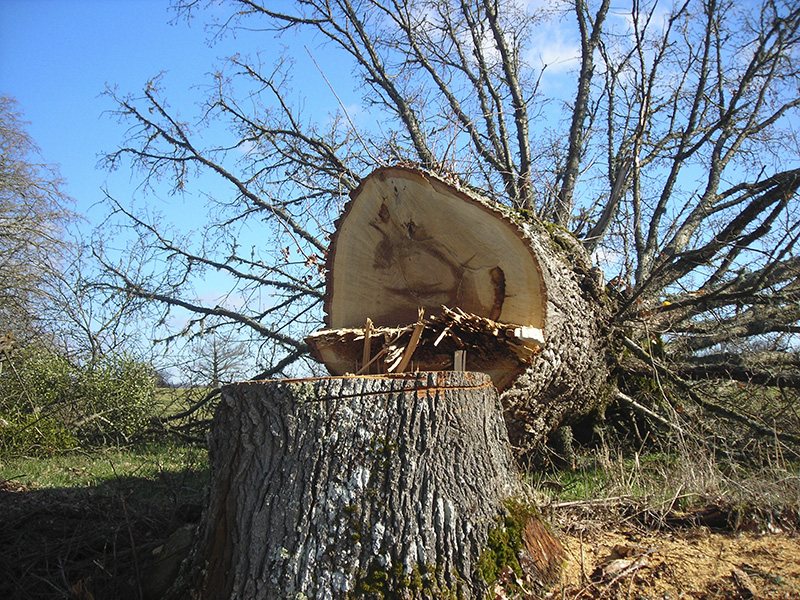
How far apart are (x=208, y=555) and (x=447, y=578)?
87 cm

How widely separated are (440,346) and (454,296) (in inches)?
14.9

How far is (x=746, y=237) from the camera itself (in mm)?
4828

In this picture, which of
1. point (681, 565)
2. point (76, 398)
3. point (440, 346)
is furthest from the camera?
point (76, 398)

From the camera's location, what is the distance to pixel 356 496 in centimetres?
193

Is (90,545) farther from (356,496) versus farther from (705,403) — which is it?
(705,403)

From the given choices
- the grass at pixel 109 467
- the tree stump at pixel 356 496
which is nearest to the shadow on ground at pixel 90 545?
the tree stump at pixel 356 496

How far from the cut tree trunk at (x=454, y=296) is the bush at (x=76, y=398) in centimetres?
415

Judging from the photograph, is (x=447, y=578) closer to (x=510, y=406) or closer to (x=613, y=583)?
(x=613, y=583)

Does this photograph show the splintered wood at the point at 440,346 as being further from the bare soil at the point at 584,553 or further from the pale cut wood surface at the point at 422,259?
the bare soil at the point at 584,553

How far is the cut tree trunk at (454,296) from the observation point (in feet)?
10.00

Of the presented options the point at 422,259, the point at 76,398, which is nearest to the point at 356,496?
the point at 422,259

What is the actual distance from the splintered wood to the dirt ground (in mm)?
927

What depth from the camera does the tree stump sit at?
6.09ft

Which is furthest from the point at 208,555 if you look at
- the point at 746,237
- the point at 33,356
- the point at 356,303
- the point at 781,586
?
the point at 33,356
